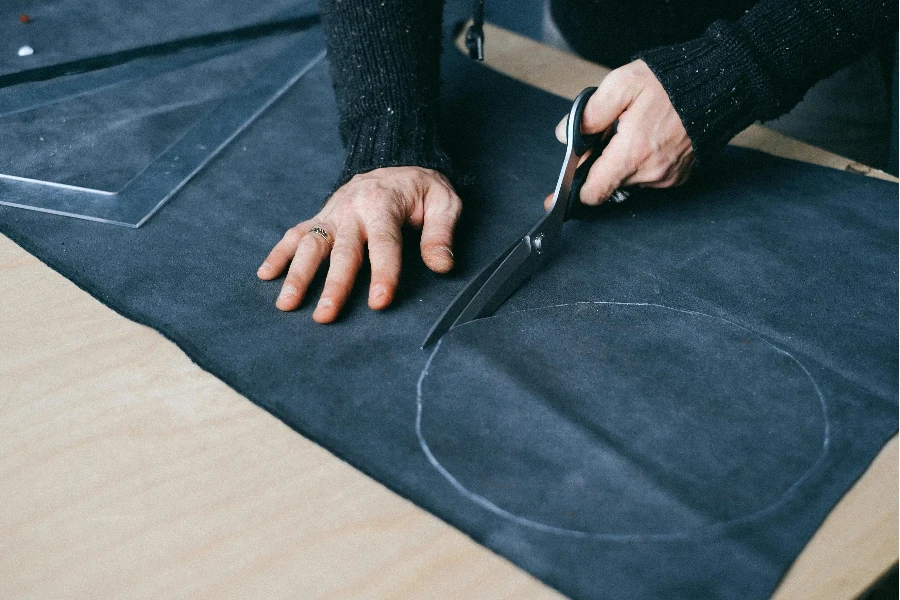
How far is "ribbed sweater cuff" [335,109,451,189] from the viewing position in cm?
88

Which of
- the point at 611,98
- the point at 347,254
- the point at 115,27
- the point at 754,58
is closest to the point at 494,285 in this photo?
the point at 347,254

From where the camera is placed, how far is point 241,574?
48 cm

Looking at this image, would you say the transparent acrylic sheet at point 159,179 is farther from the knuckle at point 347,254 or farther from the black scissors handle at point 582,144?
the black scissors handle at point 582,144

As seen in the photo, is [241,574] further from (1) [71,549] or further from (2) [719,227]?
(2) [719,227]

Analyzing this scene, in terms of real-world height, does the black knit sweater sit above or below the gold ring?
above

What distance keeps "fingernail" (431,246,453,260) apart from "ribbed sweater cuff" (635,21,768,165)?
0.28 metres

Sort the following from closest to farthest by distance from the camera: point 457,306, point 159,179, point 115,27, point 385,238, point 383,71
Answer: point 457,306 → point 385,238 → point 159,179 → point 383,71 → point 115,27

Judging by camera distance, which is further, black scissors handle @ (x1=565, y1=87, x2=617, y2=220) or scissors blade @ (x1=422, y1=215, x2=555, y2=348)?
black scissors handle @ (x1=565, y1=87, x2=617, y2=220)

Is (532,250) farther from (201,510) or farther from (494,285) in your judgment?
(201,510)

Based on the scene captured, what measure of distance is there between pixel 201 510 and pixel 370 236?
1.10 ft

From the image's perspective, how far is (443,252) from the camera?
0.75 m

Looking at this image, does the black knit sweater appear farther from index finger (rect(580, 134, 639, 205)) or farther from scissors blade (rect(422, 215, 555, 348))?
scissors blade (rect(422, 215, 555, 348))

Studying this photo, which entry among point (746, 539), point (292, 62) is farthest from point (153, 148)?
point (746, 539)

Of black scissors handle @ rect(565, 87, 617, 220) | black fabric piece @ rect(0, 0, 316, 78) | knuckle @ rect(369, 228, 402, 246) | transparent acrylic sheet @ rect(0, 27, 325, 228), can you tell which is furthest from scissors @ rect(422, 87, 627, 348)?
black fabric piece @ rect(0, 0, 316, 78)
